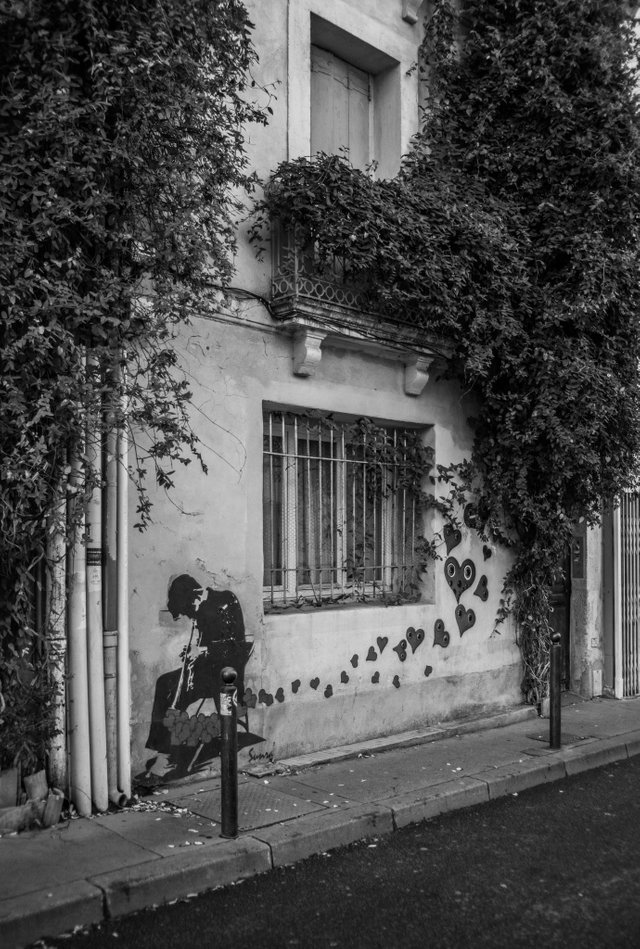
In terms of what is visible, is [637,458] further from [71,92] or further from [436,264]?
[71,92]

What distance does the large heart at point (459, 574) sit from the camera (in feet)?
27.7

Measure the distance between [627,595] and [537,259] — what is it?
14.7 ft

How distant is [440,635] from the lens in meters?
8.28

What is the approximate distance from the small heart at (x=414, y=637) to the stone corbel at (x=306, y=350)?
2578 millimetres

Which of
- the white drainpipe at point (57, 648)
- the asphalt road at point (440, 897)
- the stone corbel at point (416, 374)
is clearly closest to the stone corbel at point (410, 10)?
the stone corbel at point (416, 374)

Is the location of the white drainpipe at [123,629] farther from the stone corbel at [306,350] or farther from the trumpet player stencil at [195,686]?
the stone corbel at [306,350]

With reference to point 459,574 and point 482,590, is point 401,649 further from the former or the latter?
point 482,590

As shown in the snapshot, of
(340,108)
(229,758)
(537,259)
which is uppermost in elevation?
(340,108)

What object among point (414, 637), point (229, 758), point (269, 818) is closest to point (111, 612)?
point (229, 758)

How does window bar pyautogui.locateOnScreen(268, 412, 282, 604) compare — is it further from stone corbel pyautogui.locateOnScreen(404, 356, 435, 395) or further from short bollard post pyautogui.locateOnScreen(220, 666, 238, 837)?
short bollard post pyautogui.locateOnScreen(220, 666, 238, 837)

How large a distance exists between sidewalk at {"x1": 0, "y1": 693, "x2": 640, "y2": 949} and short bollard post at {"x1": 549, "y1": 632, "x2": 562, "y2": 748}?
0.41 ft

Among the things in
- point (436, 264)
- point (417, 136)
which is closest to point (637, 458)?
point (436, 264)

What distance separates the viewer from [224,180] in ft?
19.8

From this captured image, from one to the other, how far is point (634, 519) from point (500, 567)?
278 cm
